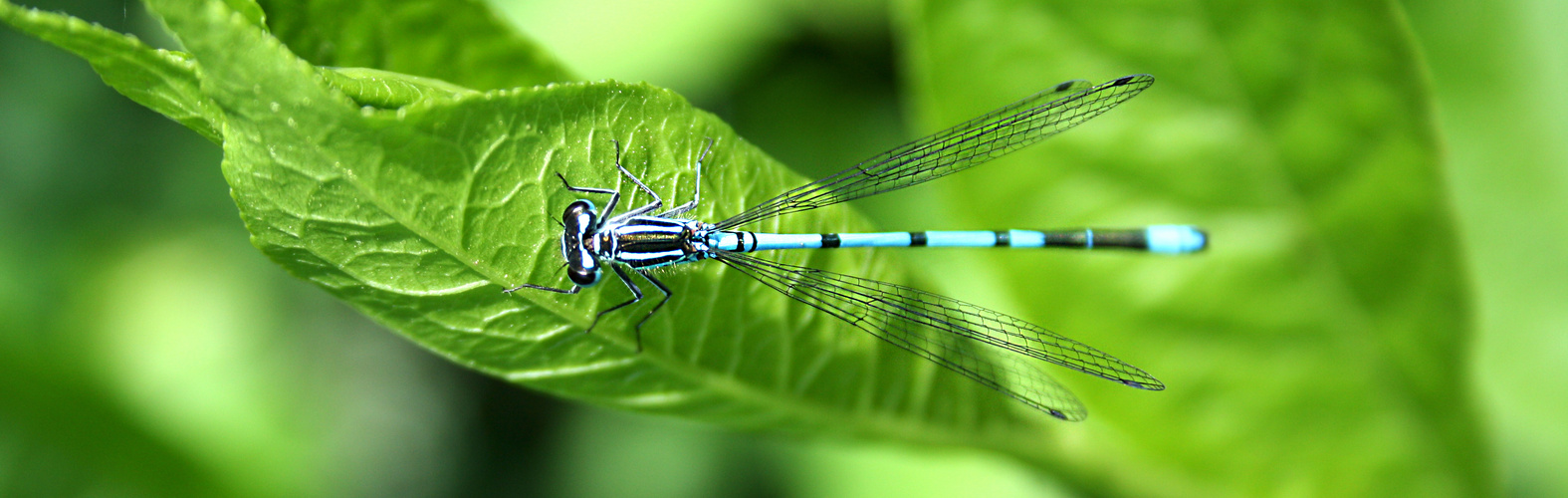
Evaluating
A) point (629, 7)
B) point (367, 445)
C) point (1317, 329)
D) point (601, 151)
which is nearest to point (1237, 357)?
point (1317, 329)

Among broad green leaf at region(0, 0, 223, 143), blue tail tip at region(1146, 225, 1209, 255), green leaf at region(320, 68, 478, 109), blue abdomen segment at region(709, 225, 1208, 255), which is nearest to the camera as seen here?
broad green leaf at region(0, 0, 223, 143)

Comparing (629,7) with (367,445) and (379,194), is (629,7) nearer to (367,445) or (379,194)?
(367,445)

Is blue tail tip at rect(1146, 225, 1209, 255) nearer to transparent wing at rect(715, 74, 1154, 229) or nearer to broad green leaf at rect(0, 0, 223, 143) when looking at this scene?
transparent wing at rect(715, 74, 1154, 229)

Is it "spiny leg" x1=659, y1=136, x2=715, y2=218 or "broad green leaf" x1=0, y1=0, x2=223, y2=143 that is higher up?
"spiny leg" x1=659, y1=136, x2=715, y2=218

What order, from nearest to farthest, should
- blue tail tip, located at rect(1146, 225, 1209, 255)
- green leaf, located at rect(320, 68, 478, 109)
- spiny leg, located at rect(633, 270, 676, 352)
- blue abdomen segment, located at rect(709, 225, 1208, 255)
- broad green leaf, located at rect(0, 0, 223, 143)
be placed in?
broad green leaf, located at rect(0, 0, 223, 143), green leaf, located at rect(320, 68, 478, 109), spiny leg, located at rect(633, 270, 676, 352), blue abdomen segment, located at rect(709, 225, 1208, 255), blue tail tip, located at rect(1146, 225, 1209, 255)

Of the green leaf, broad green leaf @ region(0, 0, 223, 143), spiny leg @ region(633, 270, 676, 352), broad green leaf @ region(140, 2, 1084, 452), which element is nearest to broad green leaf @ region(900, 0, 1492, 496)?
broad green leaf @ region(140, 2, 1084, 452)

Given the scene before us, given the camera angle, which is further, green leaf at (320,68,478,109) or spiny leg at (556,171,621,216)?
spiny leg at (556,171,621,216)

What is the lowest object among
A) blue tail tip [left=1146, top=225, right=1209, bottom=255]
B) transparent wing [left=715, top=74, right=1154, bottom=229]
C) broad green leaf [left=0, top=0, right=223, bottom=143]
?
broad green leaf [left=0, top=0, right=223, bottom=143]

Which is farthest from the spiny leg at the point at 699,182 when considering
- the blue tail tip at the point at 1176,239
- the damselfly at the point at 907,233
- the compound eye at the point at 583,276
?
the blue tail tip at the point at 1176,239
